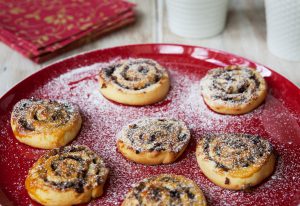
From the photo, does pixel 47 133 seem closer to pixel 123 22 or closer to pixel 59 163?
pixel 59 163

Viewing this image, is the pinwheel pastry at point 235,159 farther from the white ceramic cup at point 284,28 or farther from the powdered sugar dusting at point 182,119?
the white ceramic cup at point 284,28

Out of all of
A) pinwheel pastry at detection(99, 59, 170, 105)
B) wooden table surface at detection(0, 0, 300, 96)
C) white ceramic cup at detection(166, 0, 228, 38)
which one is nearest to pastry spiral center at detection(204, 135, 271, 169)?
pinwheel pastry at detection(99, 59, 170, 105)

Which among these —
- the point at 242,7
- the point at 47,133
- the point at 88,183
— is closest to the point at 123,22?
the point at 242,7

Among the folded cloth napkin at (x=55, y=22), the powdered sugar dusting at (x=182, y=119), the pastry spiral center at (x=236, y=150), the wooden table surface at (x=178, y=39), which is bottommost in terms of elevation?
the wooden table surface at (x=178, y=39)

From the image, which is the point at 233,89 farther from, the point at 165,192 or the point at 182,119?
the point at 165,192

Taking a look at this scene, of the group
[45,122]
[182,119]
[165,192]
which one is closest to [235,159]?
[165,192]

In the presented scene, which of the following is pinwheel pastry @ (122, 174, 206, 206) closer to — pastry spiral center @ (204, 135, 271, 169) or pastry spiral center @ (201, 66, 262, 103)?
pastry spiral center @ (204, 135, 271, 169)

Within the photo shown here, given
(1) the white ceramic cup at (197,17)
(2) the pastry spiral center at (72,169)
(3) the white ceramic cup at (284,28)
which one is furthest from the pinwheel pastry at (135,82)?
(3) the white ceramic cup at (284,28)
